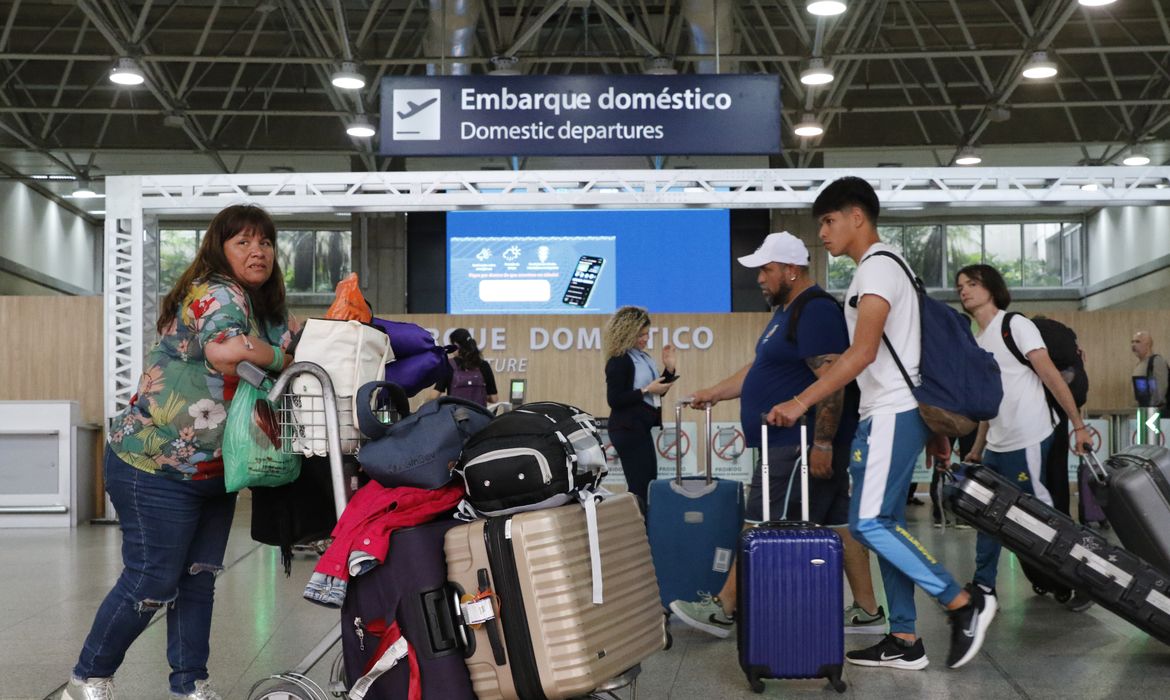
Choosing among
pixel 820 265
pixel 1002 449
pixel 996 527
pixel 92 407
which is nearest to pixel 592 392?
pixel 92 407

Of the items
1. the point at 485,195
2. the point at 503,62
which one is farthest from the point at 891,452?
the point at 503,62

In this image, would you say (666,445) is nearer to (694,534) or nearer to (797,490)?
(694,534)

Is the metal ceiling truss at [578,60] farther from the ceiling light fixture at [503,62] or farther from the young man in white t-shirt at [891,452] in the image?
the young man in white t-shirt at [891,452]

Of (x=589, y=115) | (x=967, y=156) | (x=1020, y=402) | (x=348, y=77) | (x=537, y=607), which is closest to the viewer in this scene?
(x=537, y=607)

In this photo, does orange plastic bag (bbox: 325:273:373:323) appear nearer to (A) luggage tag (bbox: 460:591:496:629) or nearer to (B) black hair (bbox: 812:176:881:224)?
(A) luggage tag (bbox: 460:591:496:629)

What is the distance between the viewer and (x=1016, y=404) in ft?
17.5

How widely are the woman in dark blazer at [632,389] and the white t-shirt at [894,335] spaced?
2.09m

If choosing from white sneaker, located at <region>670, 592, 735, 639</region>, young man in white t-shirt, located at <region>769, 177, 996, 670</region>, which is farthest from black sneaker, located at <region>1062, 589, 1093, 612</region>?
white sneaker, located at <region>670, 592, 735, 639</region>

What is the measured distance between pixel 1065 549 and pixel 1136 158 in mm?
18164

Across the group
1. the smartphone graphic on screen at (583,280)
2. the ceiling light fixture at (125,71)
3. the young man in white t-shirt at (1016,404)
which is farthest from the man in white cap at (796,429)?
the smartphone graphic on screen at (583,280)

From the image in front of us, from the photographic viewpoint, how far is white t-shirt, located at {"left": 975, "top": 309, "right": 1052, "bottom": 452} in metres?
5.31

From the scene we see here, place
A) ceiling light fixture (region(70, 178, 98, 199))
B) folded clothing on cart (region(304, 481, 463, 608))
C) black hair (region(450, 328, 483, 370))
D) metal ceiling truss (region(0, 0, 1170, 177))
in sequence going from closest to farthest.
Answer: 1. folded clothing on cart (region(304, 481, 463, 608))
2. black hair (region(450, 328, 483, 370))
3. metal ceiling truss (region(0, 0, 1170, 177))
4. ceiling light fixture (region(70, 178, 98, 199))

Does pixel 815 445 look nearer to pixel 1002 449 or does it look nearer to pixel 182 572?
pixel 1002 449

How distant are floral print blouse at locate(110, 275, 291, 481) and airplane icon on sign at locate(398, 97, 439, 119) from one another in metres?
6.54
